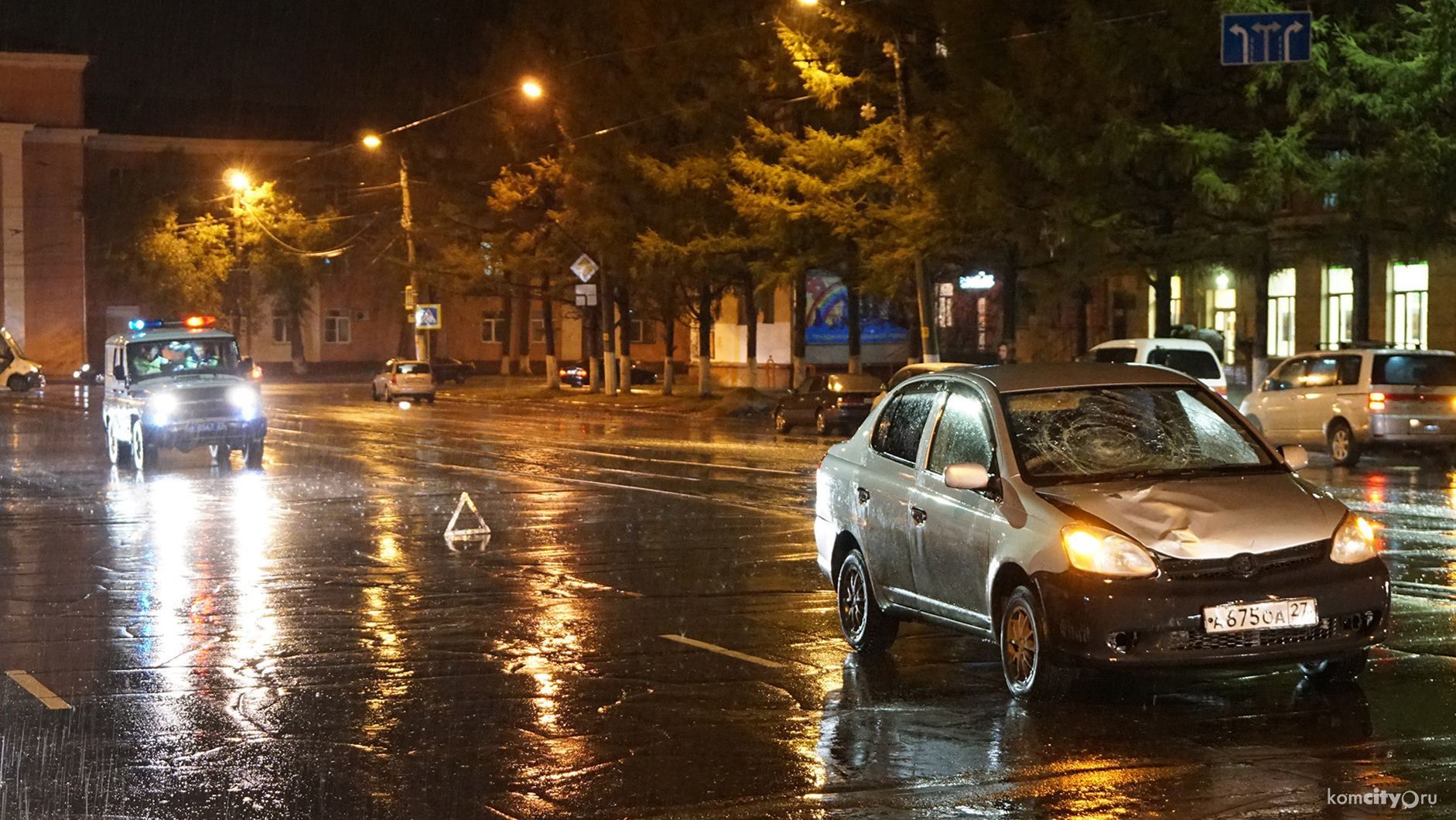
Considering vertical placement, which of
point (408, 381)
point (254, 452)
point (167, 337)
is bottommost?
point (254, 452)

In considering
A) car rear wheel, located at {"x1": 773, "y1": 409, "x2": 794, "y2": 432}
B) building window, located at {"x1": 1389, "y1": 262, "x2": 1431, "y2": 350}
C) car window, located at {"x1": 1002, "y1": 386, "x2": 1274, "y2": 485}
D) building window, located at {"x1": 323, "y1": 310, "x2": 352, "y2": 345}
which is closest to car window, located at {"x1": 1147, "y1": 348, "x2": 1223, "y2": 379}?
car rear wheel, located at {"x1": 773, "y1": 409, "x2": 794, "y2": 432}

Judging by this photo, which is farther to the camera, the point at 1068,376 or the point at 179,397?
the point at 179,397

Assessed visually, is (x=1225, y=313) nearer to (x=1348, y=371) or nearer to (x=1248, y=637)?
(x=1348, y=371)

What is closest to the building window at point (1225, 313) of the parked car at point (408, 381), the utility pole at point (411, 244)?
the parked car at point (408, 381)

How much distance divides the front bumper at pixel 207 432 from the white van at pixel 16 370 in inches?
1668

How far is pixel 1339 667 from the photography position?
27.0ft

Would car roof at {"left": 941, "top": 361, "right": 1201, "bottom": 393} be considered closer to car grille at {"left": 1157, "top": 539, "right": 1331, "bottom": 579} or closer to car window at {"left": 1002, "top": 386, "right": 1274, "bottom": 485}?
car window at {"left": 1002, "top": 386, "right": 1274, "bottom": 485}

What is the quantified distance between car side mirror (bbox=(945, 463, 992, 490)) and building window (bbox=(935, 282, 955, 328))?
1920 inches

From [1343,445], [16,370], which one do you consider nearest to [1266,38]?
[1343,445]

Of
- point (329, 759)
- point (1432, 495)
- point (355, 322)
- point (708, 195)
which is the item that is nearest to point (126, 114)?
point (355, 322)

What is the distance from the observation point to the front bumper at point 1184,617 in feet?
25.1

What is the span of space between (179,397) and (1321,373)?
1668 cm

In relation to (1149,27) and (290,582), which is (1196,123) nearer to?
(1149,27)

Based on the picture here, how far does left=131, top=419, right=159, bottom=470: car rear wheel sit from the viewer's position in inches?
1023
